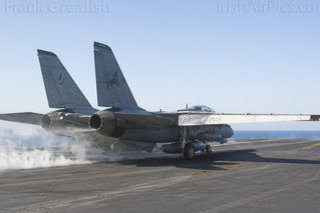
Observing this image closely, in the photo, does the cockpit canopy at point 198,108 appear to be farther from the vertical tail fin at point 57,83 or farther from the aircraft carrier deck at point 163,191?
the aircraft carrier deck at point 163,191

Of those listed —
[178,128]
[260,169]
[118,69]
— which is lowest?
[260,169]

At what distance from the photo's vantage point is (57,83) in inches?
821

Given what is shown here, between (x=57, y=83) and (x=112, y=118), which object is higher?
(x=57, y=83)

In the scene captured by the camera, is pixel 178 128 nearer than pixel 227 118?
No

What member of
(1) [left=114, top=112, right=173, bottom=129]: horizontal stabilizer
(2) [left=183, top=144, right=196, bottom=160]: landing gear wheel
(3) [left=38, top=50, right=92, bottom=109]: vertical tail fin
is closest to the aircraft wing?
(1) [left=114, top=112, right=173, bottom=129]: horizontal stabilizer

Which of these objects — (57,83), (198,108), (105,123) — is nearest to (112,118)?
(105,123)

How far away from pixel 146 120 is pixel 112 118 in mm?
2034

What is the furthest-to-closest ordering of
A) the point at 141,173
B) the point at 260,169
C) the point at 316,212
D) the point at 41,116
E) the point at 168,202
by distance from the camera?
1. the point at 41,116
2. the point at 260,169
3. the point at 141,173
4. the point at 168,202
5. the point at 316,212

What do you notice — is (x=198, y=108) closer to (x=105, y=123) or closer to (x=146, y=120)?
(x=146, y=120)

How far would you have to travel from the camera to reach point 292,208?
8.02 meters

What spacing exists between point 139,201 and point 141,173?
18.9 ft

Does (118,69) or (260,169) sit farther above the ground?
(118,69)

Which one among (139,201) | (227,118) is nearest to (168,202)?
(139,201)

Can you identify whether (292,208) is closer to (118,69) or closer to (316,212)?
(316,212)
